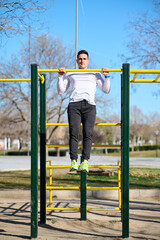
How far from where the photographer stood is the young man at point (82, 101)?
406 centimetres

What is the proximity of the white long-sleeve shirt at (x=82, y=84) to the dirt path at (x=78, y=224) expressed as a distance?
1739 mm

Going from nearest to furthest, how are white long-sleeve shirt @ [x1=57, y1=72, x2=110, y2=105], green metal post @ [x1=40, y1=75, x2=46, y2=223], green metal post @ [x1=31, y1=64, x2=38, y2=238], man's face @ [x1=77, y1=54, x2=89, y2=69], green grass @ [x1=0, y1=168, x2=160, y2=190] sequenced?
green metal post @ [x1=31, y1=64, x2=38, y2=238]
white long-sleeve shirt @ [x1=57, y1=72, x2=110, y2=105]
man's face @ [x1=77, y1=54, x2=89, y2=69]
green metal post @ [x1=40, y1=75, x2=46, y2=223]
green grass @ [x1=0, y1=168, x2=160, y2=190]

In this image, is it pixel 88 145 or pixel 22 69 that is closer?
pixel 88 145

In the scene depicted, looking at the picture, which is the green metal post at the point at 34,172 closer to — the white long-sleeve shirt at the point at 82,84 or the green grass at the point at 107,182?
the white long-sleeve shirt at the point at 82,84

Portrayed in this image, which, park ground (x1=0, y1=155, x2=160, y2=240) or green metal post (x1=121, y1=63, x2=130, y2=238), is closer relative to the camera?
green metal post (x1=121, y1=63, x2=130, y2=238)

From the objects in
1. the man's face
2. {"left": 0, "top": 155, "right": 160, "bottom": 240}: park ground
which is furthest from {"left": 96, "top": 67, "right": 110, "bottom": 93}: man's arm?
{"left": 0, "top": 155, "right": 160, "bottom": 240}: park ground

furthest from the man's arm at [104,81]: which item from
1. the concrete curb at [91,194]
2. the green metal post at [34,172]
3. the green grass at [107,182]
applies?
the green grass at [107,182]

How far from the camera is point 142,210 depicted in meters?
5.94

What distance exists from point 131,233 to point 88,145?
1333mm

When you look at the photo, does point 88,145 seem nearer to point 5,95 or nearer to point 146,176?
point 146,176

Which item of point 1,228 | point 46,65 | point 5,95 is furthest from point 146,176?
point 5,95

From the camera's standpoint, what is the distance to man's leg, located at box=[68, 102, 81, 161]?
4016 millimetres

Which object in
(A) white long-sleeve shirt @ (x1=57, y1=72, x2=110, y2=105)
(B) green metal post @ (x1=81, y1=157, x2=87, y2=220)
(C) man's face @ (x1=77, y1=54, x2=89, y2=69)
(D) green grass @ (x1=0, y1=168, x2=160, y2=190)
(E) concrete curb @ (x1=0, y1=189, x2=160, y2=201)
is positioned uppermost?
(C) man's face @ (x1=77, y1=54, x2=89, y2=69)

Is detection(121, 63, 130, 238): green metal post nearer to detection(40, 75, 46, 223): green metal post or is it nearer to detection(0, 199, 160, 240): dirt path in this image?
detection(0, 199, 160, 240): dirt path
